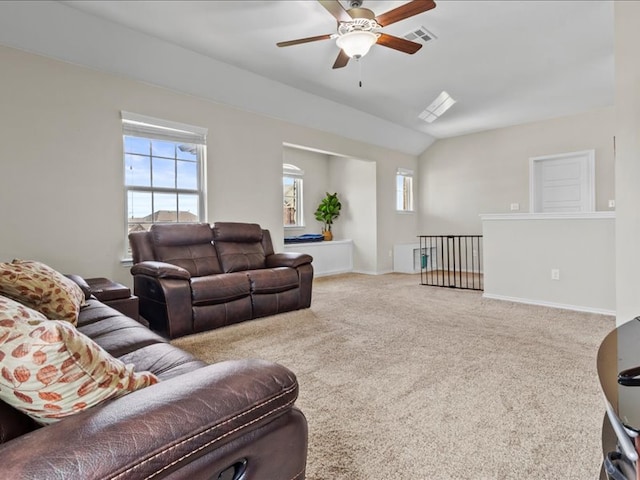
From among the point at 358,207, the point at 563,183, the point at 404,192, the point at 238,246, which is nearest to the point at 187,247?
the point at 238,246

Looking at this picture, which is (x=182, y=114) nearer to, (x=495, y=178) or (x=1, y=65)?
(x=1, y=65)

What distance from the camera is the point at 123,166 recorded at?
3740 mm

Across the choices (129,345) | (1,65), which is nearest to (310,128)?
(1,65)

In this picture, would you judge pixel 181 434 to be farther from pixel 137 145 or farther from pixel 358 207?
pixel 358 207

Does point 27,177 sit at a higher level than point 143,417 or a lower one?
higher

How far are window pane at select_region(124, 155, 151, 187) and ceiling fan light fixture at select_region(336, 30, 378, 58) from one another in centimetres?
251

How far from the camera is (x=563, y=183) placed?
625cm

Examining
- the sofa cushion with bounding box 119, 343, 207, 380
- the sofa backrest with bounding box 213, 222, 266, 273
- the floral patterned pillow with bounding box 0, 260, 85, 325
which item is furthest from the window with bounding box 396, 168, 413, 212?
the sofa cushion with bounding box 119, 343, 207, 380

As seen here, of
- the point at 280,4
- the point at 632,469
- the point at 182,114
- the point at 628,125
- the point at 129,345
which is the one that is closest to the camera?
the point at 632,469

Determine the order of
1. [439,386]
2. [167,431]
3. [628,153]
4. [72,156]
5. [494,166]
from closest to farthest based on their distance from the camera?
1. [167,431]
2. [439,386]
3. [628,153]
4. [72,156]
5. [494,166]

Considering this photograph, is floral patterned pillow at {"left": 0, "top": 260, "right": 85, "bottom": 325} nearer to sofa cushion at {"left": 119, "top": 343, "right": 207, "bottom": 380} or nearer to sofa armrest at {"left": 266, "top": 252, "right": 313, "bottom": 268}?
sofa cushion at {"left": 119, "top": 343, "right": 207, "bottom": 380}

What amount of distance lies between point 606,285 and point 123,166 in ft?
17.2

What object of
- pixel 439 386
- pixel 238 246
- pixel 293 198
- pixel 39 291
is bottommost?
pixel 439 386

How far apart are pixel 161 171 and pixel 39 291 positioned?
2.44m
